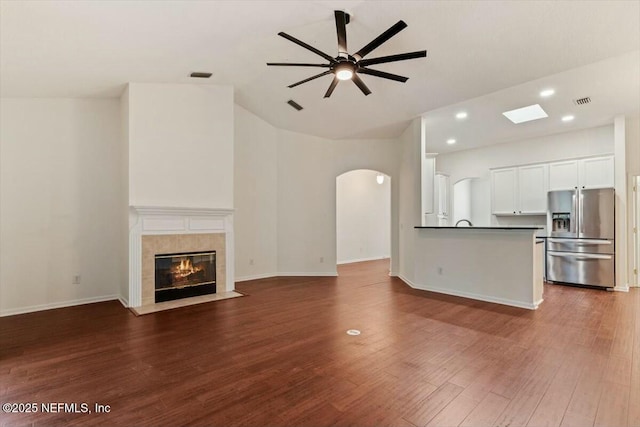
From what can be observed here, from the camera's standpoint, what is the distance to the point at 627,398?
2035 mm

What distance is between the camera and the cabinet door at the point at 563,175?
20.4 feet

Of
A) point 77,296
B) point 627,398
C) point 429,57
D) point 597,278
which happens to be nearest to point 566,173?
point 597,278

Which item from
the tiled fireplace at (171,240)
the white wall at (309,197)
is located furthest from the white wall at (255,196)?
the tiled fireplace at (171,240)

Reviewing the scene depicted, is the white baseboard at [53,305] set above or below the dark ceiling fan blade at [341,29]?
below

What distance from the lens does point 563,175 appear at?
6.34m

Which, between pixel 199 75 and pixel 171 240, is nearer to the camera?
pixel 199 75

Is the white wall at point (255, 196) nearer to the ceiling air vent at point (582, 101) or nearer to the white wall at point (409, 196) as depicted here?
the white wall at point (409, 196)

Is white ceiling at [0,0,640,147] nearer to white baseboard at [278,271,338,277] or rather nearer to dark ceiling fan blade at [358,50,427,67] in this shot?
dark ceiling fan blade at [358,50,427,67]

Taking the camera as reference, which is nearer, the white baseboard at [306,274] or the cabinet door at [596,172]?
the cabinet door at [596,172]

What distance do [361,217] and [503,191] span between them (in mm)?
3942

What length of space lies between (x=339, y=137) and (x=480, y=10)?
4.05 meters

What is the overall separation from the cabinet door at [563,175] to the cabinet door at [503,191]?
699mm

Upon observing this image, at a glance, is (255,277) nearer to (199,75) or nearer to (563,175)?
(199,75)

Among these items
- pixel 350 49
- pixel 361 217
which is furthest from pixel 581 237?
pixel 350 49
